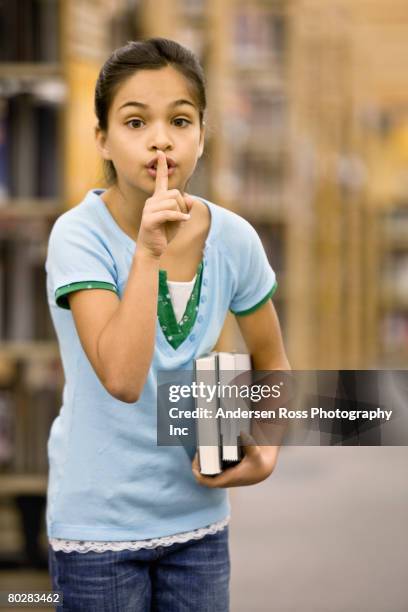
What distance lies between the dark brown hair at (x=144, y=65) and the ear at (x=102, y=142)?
1 centimetres

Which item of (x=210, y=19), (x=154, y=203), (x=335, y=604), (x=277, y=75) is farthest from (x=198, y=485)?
(x=277, y=75)

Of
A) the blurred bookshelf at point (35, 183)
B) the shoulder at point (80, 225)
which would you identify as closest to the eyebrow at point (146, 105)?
the shoulder at point (80, 225)

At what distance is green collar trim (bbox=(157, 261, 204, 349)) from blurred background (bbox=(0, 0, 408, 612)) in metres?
0.23

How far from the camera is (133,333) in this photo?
3.47 feet

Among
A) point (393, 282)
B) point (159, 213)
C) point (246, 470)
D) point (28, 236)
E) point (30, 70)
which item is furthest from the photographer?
point (393, 282)

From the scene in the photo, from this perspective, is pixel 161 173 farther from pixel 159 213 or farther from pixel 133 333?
pixel 133 333

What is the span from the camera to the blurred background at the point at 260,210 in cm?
328

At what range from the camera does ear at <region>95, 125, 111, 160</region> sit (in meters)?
1.18

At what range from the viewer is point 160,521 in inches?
46.2

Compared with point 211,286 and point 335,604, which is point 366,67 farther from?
point 211,286

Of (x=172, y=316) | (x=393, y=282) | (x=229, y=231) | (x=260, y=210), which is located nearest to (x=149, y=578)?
(x=172, y=316)

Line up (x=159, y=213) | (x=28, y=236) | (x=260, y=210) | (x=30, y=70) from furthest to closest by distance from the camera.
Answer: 1. (x=260, y=210)
2. (x=28, y=236)
3. (x=30, y=70)
4. (x=159, y=213)

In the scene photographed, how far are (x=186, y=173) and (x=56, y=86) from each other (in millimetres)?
2237

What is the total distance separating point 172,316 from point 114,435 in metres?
0.14
